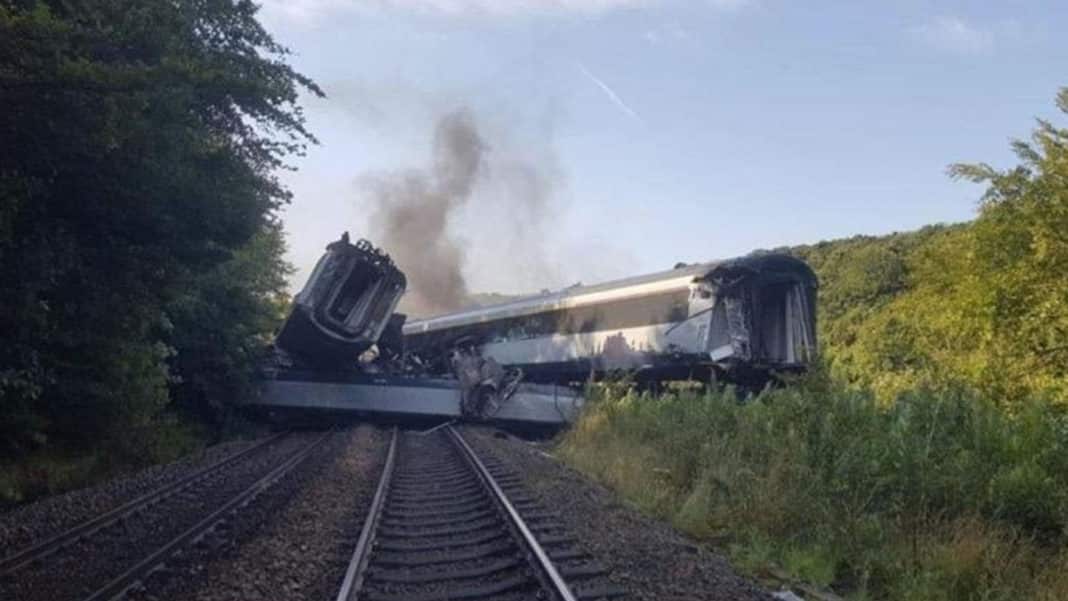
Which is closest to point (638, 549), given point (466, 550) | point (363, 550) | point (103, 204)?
point (466, 550)

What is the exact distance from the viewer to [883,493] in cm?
966

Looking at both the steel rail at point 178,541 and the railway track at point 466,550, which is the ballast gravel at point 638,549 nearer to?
the railway track at point 466,550

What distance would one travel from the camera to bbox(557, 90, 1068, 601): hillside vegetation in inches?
321

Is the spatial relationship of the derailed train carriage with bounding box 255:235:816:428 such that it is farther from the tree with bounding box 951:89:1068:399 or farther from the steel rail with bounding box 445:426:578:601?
the steel rail with bounding box 445:426:578:601

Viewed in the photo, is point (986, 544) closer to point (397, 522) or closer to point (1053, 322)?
point (397, 522)

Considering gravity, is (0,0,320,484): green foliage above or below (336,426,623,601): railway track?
above

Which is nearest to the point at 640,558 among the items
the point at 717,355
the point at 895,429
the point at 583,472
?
the point at 895,429

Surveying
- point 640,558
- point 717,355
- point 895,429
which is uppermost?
point 717,355

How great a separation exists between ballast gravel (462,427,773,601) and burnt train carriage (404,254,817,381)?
7.91 meters

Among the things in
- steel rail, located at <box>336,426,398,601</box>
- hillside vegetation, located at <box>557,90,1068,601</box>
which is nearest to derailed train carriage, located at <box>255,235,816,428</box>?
hillside vegetation, located at <box>557,90,1068,601</box>

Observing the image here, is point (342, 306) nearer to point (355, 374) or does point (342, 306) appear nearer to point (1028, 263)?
point (355, 374)

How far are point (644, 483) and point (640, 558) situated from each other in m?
4.70

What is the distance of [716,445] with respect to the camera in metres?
12.9

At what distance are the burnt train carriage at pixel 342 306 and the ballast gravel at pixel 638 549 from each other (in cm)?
1128
